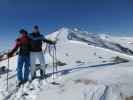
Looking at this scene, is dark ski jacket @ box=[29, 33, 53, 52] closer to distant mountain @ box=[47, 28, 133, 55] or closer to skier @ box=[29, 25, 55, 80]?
skier @ box=[29, 25, 55, 80]

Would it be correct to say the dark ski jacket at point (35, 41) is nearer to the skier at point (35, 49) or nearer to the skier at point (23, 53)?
the skier at point (35, 49)

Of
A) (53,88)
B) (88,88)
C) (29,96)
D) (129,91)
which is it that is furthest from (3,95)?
(129,91)

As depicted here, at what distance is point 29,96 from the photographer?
984 centimetres

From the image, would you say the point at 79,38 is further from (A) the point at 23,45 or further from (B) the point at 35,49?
(A) the point at 23,45

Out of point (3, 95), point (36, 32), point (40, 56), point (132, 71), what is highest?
point (36, 32)

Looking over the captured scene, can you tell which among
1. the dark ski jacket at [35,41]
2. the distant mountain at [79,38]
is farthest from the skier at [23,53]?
the distant mountain at [79,38]

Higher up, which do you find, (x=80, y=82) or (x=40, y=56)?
(x=40, y=56)

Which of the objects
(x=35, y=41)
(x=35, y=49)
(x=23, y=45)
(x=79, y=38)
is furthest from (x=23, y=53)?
(x=79, y=38)

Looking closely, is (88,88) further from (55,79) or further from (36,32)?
(36,32)

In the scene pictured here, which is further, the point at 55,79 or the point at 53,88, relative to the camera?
the point at 55,79

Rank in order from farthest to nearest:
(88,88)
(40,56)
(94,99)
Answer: (40,56)
(88,88)
(94,99)

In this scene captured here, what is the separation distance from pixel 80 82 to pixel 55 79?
1.70 metres

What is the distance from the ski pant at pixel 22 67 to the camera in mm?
11859

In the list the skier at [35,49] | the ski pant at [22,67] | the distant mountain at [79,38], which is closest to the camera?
the ski pant at [22,67]
